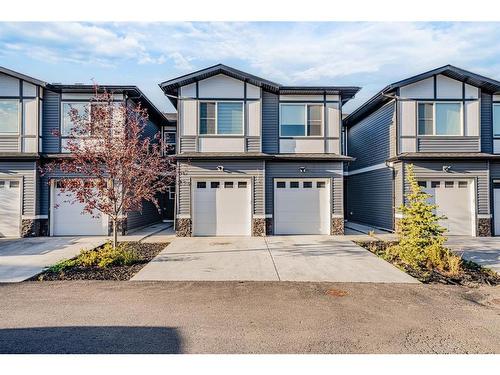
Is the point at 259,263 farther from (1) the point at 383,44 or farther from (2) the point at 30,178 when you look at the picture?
(2) the point at 30,178

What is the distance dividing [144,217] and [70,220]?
329 centimetres

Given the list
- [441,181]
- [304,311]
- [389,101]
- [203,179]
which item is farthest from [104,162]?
[441,181]

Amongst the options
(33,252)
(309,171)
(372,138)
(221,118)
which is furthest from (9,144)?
(372,138)

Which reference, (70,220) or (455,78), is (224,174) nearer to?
(70,220)

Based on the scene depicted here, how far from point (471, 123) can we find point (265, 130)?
8.34m

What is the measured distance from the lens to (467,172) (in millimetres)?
12242

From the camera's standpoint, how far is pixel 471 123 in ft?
40.2

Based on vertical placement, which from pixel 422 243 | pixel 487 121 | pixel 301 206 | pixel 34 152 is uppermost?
pixel 487 121

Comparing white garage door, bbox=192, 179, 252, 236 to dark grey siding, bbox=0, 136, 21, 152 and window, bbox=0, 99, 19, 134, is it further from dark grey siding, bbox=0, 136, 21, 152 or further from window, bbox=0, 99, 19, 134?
window, bbox=0, 99, 19, 134

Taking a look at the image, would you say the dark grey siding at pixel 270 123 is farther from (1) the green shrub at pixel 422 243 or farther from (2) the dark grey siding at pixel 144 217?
(2) the dark grey siding at pixel 144 217

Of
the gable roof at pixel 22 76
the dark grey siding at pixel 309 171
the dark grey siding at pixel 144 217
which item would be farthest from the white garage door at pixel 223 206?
the gable roof at pixel 22 76

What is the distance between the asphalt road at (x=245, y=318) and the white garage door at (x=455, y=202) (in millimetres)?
7117

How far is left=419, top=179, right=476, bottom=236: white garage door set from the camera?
12.3m

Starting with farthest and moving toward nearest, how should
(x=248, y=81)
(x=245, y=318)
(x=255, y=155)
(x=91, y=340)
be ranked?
(x=248, y=81), (x=255, y=155), (x=245, y=318), (x=91, y=340)
